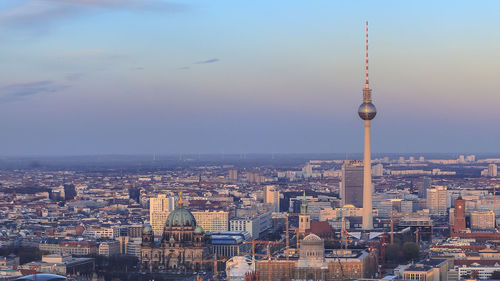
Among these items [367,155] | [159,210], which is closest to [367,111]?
[367,155]

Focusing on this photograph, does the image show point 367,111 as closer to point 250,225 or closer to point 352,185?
point 250,225

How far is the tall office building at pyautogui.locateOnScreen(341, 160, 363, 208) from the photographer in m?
132

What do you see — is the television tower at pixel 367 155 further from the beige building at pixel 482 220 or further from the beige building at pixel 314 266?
the beige building at pixel 314 266

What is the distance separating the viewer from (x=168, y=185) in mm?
166250

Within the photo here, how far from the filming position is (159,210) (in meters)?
111

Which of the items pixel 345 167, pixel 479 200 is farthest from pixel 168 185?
pixel 479 200

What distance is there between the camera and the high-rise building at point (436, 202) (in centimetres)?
13000

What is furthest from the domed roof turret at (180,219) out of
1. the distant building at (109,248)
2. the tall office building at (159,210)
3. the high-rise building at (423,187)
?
the high-rise building at (423,187)

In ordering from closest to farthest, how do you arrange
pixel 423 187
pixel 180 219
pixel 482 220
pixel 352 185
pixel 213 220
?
1. pixel 180 219
2. pixel 213 220
3. pixel 482 220
4. pixel 352 185
5. pixel 423 187

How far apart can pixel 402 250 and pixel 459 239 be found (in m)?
9.99

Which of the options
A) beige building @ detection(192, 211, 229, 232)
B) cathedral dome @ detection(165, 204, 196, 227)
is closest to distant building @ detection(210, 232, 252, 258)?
cathedral dome @ detection(165, 204, 196, 227)

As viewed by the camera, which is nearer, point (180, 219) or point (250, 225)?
point (180, 219)

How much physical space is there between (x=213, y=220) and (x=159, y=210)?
386 inches

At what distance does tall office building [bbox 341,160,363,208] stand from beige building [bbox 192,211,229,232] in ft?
101
